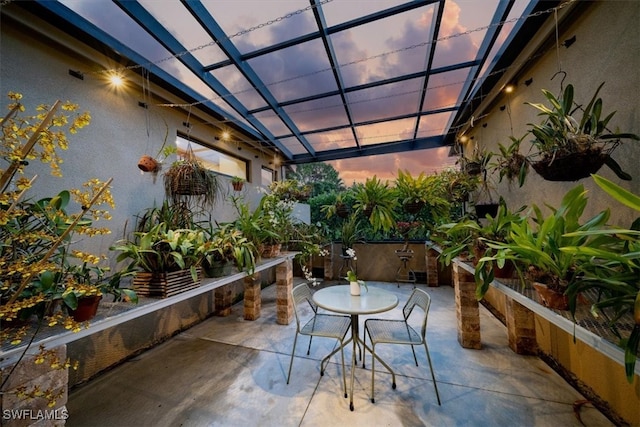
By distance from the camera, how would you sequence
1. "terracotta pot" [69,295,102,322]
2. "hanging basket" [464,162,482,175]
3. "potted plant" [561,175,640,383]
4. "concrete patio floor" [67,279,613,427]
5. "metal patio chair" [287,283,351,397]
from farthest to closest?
"hanging basket" [464,162,482,175] → "metal patio chair" [287,283,351,397] → "concrete patio floor" [67,279,613,427] → "terracotta pot" [69,295,102,322] → "potted plant" [561,175,640,383]

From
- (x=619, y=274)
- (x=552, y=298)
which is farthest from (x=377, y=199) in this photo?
(x=619, y=274)

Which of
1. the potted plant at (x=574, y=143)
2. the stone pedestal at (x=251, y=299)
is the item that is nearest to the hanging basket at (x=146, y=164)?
the stone pedestal at (x=251, y=299)

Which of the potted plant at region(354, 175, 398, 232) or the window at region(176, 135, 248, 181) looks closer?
the window at region(176, 135, 248, 181)

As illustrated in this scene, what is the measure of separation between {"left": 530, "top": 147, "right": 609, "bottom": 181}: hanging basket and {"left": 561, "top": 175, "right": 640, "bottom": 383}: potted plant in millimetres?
388

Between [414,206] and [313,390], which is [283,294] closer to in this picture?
[313,390]

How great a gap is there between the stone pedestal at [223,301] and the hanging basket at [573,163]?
399 cm

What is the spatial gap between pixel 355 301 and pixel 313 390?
0.84m

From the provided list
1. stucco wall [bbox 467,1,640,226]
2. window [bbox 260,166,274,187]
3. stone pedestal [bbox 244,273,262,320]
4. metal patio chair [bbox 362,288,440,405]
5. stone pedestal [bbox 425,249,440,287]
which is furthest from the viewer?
window [bbox 260,166,274,187]

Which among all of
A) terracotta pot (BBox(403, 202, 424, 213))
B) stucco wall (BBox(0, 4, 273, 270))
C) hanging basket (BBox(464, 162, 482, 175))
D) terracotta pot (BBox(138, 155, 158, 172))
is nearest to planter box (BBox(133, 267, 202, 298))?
stucco wall (BBox(0, 4, 273, 270))

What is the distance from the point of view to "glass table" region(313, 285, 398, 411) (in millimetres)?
1884

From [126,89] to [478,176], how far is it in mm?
4854

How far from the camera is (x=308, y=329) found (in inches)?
85.0

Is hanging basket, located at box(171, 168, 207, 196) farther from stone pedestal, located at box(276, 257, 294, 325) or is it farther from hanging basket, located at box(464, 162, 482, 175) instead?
hanging basket, located at box(464, 162, 482, 175)

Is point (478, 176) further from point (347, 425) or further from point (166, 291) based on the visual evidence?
point (166, 291)
